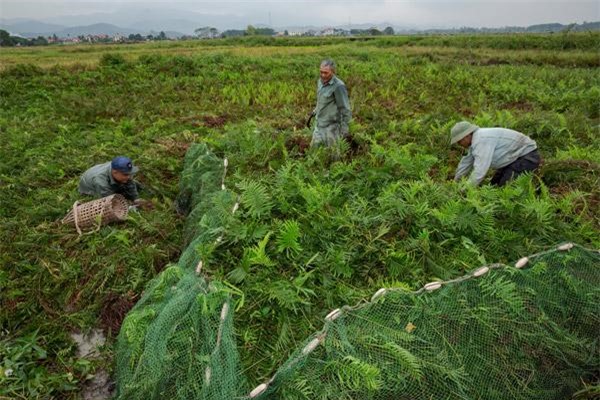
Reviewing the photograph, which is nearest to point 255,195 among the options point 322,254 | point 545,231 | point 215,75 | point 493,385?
point 322,254

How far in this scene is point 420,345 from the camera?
2633mm

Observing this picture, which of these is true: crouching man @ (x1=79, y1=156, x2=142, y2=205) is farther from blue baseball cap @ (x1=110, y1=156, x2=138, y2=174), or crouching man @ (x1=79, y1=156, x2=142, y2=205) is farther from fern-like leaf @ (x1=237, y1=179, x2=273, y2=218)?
fern-like leaf @ (x1=237, y1=179, x2=273, y2=218)

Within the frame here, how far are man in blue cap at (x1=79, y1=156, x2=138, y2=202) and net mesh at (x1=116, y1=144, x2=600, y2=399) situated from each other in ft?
7.45

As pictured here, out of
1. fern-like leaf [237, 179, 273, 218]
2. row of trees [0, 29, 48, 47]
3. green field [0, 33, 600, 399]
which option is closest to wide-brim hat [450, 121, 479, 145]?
green field [0, 33, 600, 399]

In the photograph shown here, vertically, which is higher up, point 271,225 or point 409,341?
point 271,225

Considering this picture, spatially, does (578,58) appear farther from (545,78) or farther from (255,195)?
(255,195)

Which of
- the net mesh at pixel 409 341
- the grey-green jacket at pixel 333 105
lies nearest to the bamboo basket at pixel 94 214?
the net mesh at pixel 409 341

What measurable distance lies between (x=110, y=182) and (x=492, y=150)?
15.7 feet

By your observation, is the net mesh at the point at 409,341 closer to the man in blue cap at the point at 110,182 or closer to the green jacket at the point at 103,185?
the man in blue cap at the point at 110,182

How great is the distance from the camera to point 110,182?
517 centimetres

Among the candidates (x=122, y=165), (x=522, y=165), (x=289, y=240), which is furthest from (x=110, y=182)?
(x=522, y=165)

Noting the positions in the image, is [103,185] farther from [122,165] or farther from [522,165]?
[522,165]

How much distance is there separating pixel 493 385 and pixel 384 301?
92 cm

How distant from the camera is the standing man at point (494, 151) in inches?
178
